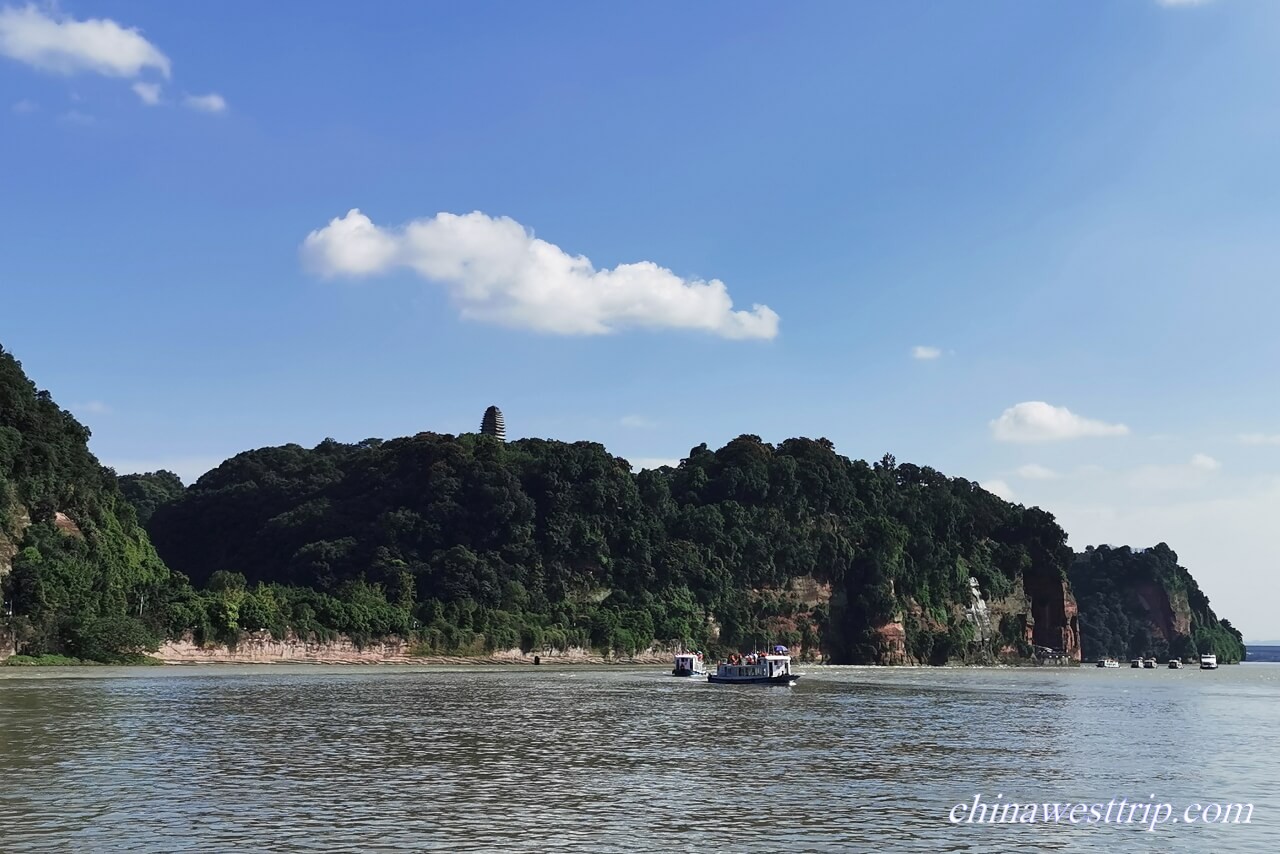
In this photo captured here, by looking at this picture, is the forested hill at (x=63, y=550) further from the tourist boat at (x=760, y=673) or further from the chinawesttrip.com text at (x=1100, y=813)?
the chinawesttrip.com text at (x=1100, y=813)

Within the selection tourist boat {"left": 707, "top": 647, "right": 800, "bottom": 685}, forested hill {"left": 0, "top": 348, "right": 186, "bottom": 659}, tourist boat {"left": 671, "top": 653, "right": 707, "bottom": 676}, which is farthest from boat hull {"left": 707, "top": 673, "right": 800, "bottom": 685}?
forested hill {"left": 0, "top": 348, "right": 186, "bottom": 659}

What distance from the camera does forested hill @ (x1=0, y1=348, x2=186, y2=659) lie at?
10062 centimetres

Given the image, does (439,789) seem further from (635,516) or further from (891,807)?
(635,516)

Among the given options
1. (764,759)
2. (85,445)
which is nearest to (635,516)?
(85,445)

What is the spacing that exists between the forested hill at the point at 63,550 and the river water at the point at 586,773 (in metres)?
34.7

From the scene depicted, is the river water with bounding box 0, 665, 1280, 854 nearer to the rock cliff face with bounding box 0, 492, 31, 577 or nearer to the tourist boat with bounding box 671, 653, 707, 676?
the rock cliff face with bounding box 0, 492, 31, 577

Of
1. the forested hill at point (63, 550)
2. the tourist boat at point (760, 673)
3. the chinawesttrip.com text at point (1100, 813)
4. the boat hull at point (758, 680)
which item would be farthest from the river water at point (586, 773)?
the forested hill at point (63, 550)

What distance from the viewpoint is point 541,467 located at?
613 ft

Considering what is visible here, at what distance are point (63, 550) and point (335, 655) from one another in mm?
35827

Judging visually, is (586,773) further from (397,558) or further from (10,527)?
(397,558)

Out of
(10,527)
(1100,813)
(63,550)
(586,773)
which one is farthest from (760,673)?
(1100,813)

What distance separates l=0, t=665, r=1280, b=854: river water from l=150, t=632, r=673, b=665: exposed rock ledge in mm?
49130

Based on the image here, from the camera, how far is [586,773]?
35406mm

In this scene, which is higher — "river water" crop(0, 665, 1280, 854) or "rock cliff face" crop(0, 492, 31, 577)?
"rock cliff face" crop(0, 492, 31, 577)
